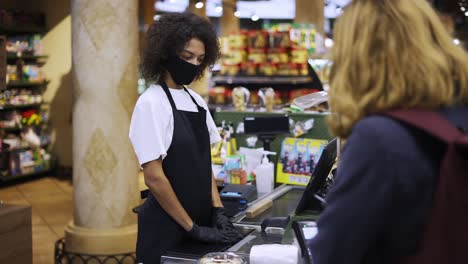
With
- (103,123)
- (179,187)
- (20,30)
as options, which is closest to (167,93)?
(179,187)

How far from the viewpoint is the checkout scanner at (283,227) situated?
2.03 meters

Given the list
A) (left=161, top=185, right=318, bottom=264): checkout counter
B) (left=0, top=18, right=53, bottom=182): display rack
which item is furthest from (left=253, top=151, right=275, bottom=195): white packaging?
(left=0, top=18, right=53, bottom=182): display rack

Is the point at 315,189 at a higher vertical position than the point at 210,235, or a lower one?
higher

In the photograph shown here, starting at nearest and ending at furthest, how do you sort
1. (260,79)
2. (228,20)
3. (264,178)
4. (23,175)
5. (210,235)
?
(210,235), (264,178), (260,79), (23,175), (228,20)

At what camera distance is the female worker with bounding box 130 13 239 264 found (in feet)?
8.25

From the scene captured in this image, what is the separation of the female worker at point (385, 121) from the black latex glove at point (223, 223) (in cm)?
129

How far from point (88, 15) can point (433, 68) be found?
3.95m

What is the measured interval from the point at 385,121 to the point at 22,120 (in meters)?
8.73

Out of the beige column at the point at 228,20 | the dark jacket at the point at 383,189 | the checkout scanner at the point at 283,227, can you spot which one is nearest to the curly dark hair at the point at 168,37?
the checkout scanner at the point at 283,227

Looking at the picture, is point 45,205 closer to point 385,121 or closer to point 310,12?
point 310,12

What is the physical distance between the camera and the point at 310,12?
37.4 ft

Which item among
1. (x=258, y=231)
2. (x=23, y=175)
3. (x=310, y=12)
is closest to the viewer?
(x=258, y=231)

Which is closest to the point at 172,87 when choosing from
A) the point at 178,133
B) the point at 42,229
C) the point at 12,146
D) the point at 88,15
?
the point at 178,133

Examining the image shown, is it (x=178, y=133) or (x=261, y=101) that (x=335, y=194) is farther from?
(x=261, y=101)
